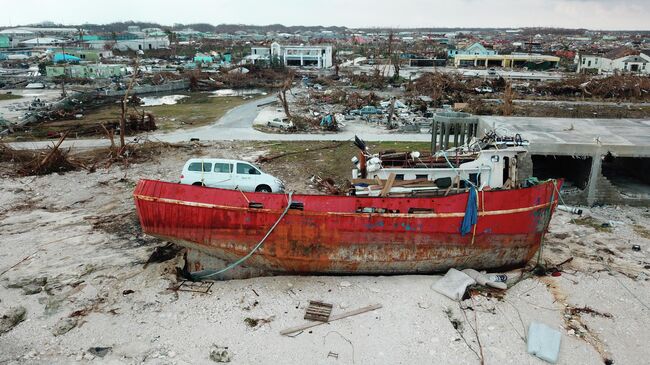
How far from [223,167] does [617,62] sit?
243 feet

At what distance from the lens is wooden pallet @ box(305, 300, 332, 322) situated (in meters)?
10.2

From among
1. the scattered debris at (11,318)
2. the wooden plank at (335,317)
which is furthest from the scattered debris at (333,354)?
the scattered debris at (11,318)

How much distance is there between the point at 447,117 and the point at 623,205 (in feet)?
26.5

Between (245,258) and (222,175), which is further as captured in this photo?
(222,175)

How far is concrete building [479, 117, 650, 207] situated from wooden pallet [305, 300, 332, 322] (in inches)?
407

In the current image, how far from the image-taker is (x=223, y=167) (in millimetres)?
15500

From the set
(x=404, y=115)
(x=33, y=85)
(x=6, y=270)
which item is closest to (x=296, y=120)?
(x=404, y=115)

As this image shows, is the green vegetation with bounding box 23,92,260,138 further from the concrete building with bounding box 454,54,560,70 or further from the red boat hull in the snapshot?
the concrete building with bounding box 454,54,560,70

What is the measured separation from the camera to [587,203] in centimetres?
1711

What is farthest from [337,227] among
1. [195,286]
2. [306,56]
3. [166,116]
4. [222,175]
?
[306,56]

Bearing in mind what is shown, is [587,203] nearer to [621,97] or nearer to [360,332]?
[360,332]

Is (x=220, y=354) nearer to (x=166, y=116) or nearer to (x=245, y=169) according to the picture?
(x=245, y=169)

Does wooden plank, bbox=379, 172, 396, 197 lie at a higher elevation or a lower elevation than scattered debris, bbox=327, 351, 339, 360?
higher

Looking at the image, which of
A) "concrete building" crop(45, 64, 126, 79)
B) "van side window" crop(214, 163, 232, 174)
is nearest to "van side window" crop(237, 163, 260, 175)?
"van side window" crop(214, 163, 232, 174)
